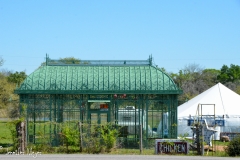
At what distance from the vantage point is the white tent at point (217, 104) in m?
36.2

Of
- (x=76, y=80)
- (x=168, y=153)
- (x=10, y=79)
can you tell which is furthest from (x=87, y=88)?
(x=10, y=79)

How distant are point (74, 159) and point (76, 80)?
344 inches

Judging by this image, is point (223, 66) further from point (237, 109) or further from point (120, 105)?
point (120, 105)

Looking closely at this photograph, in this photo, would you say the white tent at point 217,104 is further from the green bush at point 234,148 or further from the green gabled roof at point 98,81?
the green bush at point 234,148

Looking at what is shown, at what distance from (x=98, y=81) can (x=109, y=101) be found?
1.31 meters

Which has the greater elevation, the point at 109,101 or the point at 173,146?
the point at 109,101

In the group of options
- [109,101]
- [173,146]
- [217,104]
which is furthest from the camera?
[217,104]

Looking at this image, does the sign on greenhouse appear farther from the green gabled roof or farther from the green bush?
the green gabled roof

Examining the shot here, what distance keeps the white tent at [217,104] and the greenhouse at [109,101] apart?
8.57 metres

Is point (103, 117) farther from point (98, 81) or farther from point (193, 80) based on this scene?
point (193, 80)

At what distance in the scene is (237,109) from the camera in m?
36.3

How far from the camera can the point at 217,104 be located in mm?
37062

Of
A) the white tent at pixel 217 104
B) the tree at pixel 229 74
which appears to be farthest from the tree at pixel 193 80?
the white tent at pixel 217 104

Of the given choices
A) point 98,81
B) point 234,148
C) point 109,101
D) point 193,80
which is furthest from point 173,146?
point 193,80
